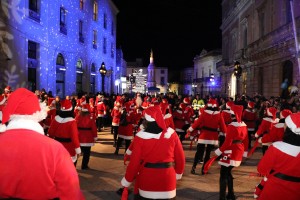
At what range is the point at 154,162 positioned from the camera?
4.88 m

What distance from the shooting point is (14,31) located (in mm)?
19234

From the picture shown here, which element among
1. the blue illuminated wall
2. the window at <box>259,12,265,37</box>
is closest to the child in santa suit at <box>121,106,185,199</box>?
the blue illuminated wall

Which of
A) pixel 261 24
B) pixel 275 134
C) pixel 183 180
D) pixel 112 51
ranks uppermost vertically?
pixel 261 24

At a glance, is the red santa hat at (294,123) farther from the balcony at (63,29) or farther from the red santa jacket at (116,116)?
the balcony at (63,29)

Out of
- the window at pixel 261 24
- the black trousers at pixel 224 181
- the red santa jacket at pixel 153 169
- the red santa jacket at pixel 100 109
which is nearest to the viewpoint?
the red santa jacket at pixel 153 169

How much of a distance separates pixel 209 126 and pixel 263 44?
20.6 m

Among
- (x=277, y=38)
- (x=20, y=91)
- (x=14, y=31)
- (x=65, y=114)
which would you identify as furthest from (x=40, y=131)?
(x=277, y=38)

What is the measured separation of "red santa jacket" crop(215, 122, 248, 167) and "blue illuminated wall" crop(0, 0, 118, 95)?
1395cm

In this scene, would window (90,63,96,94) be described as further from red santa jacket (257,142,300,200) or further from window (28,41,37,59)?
red santa jacket (257,142,300,200)

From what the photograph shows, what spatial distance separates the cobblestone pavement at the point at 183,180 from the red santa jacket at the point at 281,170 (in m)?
3.60

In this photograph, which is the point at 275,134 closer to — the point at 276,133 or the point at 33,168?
the point at 276,133

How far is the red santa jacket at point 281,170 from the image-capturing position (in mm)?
4348

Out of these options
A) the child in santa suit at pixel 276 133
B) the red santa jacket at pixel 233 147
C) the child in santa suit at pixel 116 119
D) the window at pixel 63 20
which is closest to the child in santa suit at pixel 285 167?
the red santa jacket at pixel 233 147

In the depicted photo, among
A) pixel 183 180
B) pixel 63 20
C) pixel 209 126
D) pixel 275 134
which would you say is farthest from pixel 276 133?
pixel 63 20
